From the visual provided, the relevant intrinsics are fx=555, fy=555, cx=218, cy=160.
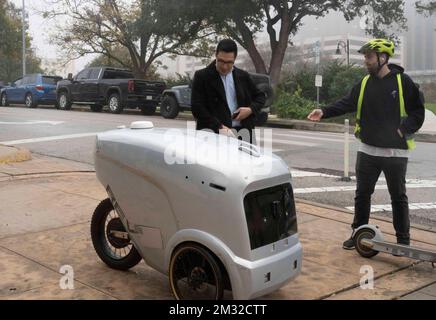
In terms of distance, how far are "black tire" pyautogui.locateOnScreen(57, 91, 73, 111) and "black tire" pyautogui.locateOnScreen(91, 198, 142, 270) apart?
21525 mm

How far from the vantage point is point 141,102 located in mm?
22453

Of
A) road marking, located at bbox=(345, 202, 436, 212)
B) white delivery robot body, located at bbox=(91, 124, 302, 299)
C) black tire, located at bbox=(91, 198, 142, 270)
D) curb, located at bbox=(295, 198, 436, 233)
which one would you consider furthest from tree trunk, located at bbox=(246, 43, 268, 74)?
white delivery robot body, located at bbox=(91, 124, 302, 299)

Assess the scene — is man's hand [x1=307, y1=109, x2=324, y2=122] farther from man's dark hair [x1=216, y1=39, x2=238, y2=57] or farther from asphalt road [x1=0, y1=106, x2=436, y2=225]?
asphalt road [x1=0, y1=106, x2=436, y2=225]

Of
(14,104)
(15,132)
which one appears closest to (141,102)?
(15,132)

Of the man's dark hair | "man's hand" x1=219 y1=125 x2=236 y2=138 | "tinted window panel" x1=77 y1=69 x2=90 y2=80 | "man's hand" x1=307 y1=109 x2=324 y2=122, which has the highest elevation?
"tinted window panel" x1=77 y1=69 x2=90 y2=80

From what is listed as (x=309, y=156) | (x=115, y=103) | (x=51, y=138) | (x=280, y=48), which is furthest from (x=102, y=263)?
(x=280, y=48)

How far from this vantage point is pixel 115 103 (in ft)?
74.4

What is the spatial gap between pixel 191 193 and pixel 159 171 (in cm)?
29

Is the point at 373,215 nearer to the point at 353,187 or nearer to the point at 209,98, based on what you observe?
the point at 353,187

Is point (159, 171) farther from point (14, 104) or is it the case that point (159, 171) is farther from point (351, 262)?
point (14, 104)

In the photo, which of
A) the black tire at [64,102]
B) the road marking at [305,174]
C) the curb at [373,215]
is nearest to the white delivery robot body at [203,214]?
the curb at [373,215]

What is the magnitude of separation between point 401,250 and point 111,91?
64.2ft

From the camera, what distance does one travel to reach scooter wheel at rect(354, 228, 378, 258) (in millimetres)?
4844

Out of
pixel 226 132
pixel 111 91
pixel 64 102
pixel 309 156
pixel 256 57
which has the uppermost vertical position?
pixel 256 57
